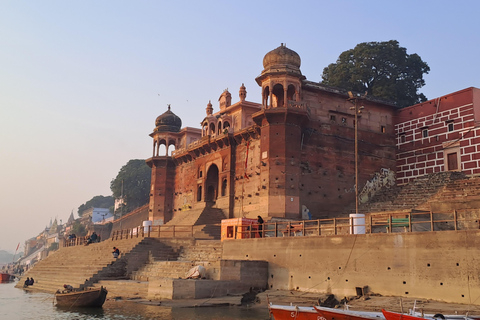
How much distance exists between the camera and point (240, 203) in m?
34.0

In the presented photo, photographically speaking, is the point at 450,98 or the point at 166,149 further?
the point at 166,149

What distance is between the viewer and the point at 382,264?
1831 centimetres

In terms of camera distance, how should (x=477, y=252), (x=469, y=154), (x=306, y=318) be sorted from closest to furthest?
(x=306, y=318) < (x=477, y=252) < (x=469, y=154)

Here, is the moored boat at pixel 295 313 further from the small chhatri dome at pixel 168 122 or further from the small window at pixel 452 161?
the small chhatri dome at pixel 168 122

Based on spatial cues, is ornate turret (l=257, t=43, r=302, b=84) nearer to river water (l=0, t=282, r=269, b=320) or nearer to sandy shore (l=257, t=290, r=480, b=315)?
sandy shore (l=257, t=290, r=480, b=315)

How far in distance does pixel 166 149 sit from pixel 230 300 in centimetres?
2658

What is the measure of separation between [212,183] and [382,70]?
17.8 metres

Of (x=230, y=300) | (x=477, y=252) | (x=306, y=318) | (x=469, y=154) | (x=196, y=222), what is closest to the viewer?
(x=306, y=318)

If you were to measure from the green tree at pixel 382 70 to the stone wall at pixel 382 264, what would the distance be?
24.9 metres

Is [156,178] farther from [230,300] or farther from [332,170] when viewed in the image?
[230,300]

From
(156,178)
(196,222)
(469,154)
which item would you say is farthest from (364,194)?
(156,178)

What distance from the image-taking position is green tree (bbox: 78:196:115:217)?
12344 cm

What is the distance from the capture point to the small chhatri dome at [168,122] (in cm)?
4497

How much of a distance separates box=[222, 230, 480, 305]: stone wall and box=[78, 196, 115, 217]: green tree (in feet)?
347
